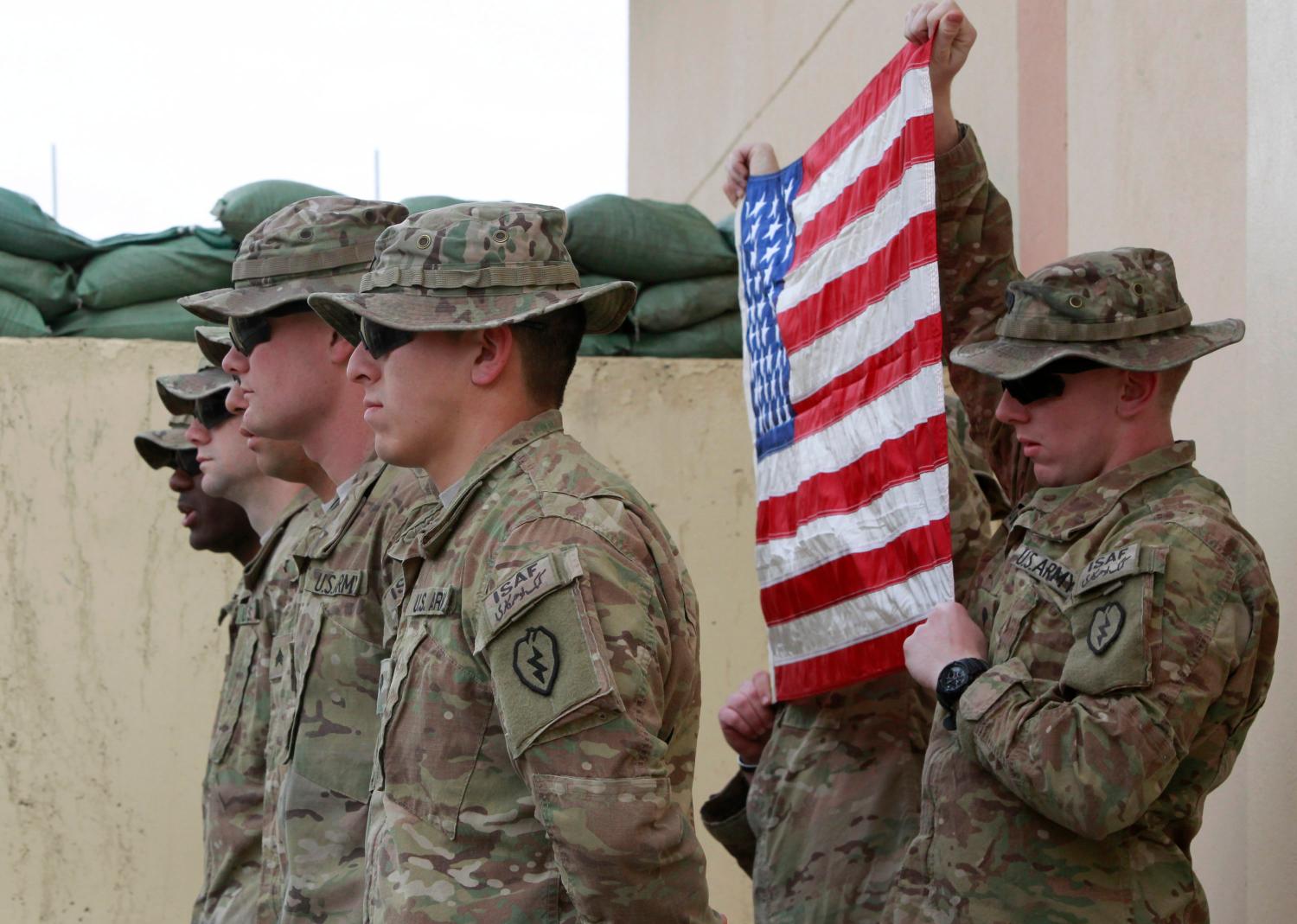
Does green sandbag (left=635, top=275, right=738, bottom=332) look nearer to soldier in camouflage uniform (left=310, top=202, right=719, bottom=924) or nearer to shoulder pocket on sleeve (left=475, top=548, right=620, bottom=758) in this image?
soldier in camouflage uniform (left=310, top=202, right=719, bottom=924)

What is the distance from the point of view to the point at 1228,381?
3488 millimetres

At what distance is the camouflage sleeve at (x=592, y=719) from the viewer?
2170mm

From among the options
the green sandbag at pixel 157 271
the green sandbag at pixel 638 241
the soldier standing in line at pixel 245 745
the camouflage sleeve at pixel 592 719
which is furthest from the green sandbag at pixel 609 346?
the camouflage sleeve at pixel 592 719

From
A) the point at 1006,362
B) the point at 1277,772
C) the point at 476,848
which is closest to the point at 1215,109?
the point at 1006,362

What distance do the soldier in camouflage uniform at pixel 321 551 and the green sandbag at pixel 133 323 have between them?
2.04 metres

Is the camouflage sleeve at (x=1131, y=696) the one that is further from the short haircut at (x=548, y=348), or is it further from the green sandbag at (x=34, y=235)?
the green sandbag at (x=34, y=235)

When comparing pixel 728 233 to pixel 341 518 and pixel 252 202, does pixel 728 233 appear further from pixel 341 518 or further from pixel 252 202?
pixel 341 518

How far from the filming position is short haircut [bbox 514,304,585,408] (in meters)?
2.57

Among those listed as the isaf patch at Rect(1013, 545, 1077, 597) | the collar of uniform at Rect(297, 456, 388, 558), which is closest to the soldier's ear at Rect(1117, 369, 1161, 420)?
the isaf patch at Rect(1013, 545, 1077, 597)

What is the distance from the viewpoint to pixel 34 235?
544cm

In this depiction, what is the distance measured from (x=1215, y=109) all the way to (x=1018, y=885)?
5.59 feet

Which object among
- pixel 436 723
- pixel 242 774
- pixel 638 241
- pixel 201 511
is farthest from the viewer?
pixel 638 241

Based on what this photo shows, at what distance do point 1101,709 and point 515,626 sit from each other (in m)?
0.87

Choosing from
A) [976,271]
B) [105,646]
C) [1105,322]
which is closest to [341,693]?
[1105,322]
